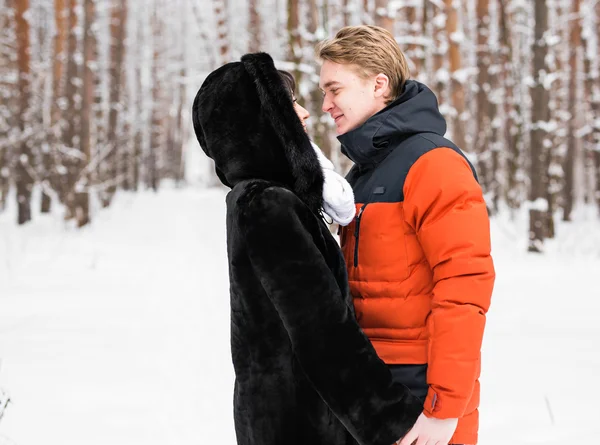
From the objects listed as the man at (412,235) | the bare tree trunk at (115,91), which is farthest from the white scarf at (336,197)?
the bare tree trunk at (115,91)

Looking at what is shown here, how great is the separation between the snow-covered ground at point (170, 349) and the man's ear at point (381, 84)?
247cm

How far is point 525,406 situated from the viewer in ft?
12.7

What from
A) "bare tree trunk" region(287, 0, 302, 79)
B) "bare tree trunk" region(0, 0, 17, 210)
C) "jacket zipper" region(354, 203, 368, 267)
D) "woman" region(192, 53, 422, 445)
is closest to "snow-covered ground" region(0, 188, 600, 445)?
"woman" region(192, 53, 422, 445)

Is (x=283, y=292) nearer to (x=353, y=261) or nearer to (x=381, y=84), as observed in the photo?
(x=353, y=261)

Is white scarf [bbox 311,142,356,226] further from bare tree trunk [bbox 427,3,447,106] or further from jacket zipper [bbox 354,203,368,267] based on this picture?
bare tree trunk [bbox 427,3,447,106]

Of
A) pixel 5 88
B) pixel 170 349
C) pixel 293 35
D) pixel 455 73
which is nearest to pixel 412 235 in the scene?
pixel 170 349

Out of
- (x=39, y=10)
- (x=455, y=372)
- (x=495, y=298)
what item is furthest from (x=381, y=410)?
(x=39, y=10)

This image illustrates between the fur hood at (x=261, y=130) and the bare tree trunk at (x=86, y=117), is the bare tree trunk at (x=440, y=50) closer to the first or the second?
the bare tree trunk at (x=86, y=117)

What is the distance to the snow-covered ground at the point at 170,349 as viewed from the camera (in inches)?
142

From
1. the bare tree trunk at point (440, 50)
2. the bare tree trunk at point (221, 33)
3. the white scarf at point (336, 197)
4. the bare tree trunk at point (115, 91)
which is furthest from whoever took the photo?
the bare tree trunk at point (221, 33)

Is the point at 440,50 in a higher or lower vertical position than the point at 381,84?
higher

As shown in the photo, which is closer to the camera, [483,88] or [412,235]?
[412,235]

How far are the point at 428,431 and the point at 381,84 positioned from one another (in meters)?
0.98

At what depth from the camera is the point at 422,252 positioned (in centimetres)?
162
